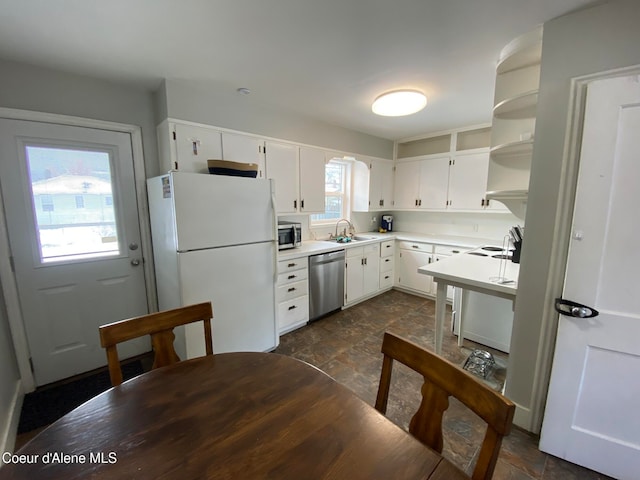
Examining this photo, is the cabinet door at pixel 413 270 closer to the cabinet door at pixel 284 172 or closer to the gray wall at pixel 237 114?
the gray wall at pixel 237 114

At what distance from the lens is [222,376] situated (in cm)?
107

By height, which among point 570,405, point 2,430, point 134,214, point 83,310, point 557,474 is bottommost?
point 557,474

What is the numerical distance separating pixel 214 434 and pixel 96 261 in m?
2.22

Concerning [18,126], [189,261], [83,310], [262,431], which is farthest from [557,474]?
[18,126]

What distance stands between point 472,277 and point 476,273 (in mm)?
145

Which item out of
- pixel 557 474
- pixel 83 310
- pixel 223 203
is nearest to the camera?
pixel 557 474

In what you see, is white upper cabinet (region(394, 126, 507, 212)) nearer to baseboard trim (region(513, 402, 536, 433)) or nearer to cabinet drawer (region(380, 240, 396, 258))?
cabinet drawer (region(380, 240, 396, 258))

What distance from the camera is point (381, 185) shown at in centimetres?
441

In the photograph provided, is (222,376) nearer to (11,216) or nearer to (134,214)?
(134,214)

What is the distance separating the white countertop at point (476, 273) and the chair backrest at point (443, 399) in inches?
47.7

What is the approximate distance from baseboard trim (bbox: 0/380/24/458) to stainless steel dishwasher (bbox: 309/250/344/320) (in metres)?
2.35

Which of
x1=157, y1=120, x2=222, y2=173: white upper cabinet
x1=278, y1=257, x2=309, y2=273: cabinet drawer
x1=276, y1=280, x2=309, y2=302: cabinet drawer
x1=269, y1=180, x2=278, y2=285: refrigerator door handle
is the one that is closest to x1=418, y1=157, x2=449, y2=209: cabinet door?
x1=278, y1=257, x2=309, y2=273: cabinet drawer

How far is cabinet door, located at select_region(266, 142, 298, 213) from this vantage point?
2.98m

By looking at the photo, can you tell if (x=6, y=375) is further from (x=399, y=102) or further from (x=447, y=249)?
(x=447, y=249)
